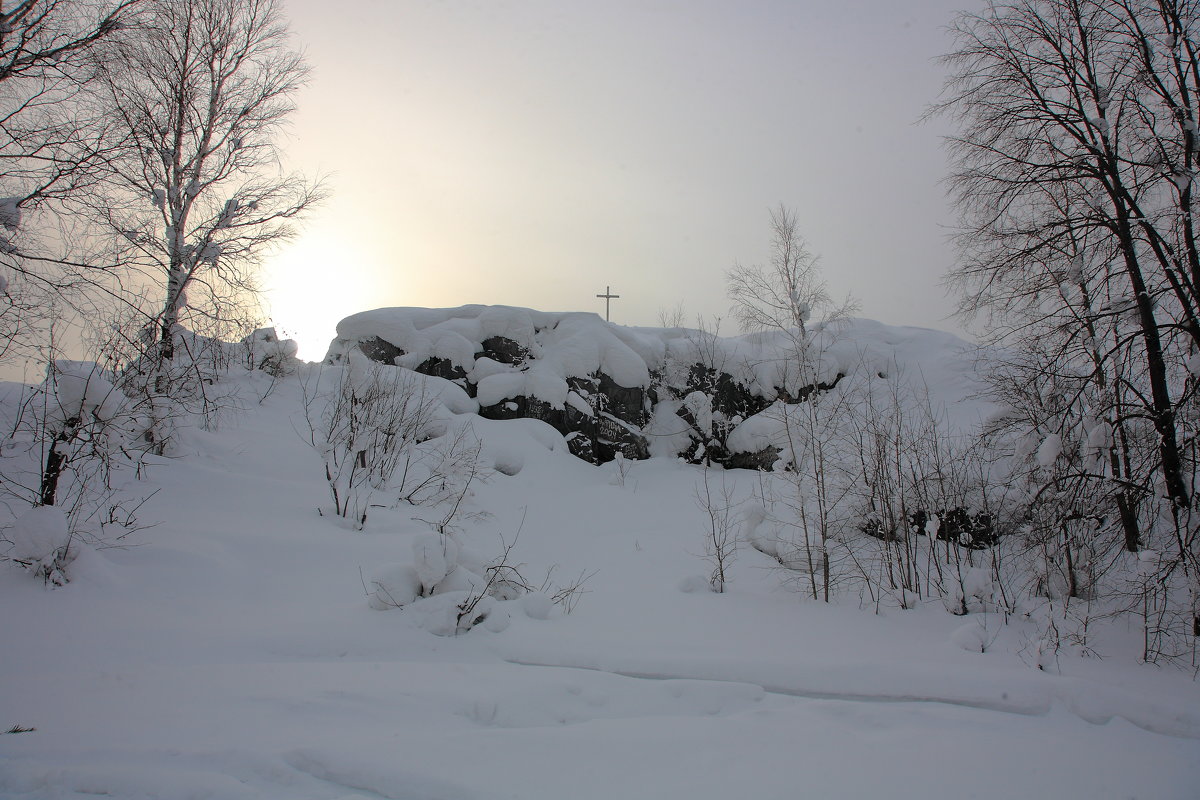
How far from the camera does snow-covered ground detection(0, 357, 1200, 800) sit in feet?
11.6

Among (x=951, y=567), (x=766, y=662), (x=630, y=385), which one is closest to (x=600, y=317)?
(x=630, y=385)

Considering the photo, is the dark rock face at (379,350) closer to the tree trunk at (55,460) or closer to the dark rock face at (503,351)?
the dark rock face at (503,351)

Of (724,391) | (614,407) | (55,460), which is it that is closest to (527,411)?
(614,407)

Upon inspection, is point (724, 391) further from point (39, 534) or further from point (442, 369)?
point (39, 534)

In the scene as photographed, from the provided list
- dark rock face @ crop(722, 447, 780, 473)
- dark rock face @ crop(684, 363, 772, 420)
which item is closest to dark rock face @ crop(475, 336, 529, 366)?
dark rock face @ crop(684, 363, 772, 420)

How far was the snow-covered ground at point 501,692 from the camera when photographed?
354 cm

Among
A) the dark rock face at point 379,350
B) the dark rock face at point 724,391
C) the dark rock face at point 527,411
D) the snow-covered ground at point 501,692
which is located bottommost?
the snow-covered ground at point 501,692

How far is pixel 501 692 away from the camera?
4633 millimetres

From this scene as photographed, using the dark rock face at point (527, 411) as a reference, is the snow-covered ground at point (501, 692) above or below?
below

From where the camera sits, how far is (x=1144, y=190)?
7.21 m

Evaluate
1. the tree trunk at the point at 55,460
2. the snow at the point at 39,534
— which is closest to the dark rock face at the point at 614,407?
the tree trunk at the point at 55,460

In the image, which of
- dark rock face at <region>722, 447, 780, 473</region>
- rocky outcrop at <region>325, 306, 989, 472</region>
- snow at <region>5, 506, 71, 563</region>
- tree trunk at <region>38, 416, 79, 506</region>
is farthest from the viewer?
rocky outcrop at <region>325, 306, 989, 472</region>

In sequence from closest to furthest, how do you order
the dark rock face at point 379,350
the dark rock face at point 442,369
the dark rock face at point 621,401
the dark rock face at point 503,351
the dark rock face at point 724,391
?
1. the dark rock face at point 442,369
2. the dark rock face at point 379,350
3. the dark rock face at point 621,401
4. the dark rock face at point 503,351
5. the dark rock face at point 724,391

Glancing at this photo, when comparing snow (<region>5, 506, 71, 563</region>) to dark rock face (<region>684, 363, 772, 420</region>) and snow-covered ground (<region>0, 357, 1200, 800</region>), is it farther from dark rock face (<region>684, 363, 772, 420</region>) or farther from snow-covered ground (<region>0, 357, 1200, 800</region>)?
dark rock face (<region>684, 363, 772, 420</region>)
